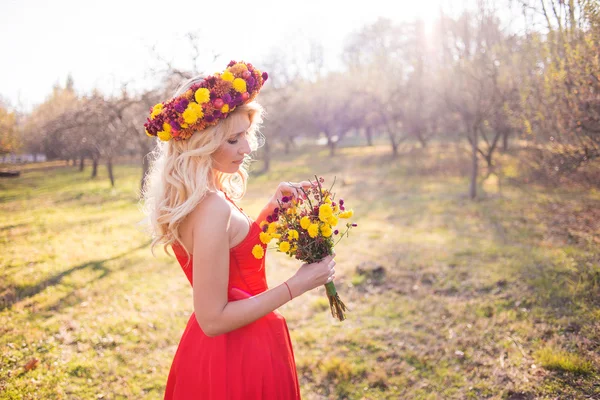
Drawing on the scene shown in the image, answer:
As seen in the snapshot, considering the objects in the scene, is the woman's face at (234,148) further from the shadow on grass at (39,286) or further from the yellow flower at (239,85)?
the shadow on grass at (39,286)

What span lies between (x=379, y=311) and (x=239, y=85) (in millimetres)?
4775

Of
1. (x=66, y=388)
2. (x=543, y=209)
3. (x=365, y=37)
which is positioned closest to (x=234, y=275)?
Answer: (x=66, y=388)

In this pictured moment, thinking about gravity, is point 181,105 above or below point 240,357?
above

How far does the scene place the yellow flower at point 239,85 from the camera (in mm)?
2020

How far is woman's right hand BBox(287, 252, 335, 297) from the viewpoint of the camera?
1.88 metres

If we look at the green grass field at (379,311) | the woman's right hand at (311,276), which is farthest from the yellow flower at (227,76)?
the green grass field at (379,311)

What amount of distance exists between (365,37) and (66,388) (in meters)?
52.2

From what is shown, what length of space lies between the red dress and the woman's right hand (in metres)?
0.30

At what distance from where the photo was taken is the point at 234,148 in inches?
79.9

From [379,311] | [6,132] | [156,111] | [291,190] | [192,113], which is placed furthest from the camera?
[6,132]

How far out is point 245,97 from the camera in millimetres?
2035

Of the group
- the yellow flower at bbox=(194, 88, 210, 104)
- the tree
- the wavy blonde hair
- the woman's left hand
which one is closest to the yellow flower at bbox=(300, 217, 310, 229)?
the woman's left hand

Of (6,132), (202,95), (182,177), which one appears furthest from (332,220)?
(6,132)

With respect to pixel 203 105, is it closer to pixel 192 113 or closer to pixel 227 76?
pixel 192 113
